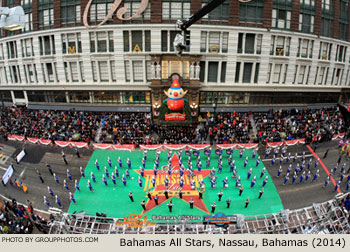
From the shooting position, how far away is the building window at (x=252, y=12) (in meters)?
28.2

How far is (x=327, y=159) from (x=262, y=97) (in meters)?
12.0

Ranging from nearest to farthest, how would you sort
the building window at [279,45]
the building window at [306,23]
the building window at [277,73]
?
the building window at [279,45]
the building window at [306,23]
the building window at [277,73]

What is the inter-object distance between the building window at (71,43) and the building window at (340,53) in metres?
39.6

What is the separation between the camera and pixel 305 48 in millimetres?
30828

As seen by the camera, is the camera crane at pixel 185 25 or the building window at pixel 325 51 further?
the building window at pixel 325 51

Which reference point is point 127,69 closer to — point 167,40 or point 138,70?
point 138,70

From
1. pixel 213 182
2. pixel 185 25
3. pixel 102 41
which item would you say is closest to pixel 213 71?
pixel 102 41

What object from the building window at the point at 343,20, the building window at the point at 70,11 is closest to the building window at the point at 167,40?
the building window at the point at 70,11

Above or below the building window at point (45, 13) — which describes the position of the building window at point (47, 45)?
below

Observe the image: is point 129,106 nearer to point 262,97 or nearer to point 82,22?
point 82,22

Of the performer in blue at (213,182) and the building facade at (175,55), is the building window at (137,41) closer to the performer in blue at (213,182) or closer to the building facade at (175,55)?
the building facade at (175,55)

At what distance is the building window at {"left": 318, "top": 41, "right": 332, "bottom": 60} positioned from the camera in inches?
1241

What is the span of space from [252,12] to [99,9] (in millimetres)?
20987

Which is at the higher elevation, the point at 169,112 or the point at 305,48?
the point at 305,48
